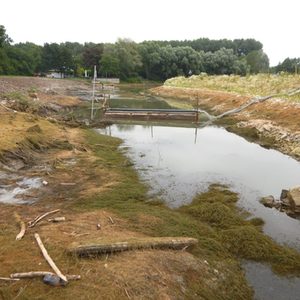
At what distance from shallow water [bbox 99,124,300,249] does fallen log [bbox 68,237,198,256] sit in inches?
141

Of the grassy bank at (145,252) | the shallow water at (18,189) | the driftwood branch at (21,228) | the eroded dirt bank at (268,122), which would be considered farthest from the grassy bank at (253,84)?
the driftwood branch at (21,228)

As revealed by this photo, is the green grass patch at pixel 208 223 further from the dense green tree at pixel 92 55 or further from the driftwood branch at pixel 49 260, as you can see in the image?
the dense green tree at pixel 92 55

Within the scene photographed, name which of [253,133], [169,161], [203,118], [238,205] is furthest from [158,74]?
[238,205]

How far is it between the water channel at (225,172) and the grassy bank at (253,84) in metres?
12.8

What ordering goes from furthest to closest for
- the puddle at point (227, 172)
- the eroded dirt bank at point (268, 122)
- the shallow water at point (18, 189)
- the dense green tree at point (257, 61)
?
the dense green tree at point (257, 61), the eroded dirt bank at point (268, 122), the shallow water at point (18, 189), the puddle at point (227, 172)

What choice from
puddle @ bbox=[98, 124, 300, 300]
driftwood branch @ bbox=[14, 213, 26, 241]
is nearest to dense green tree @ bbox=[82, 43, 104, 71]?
puddle @ bbox=[98, 124, 300, 300]

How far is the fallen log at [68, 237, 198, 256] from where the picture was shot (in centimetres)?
741

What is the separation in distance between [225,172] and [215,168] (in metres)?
0.76

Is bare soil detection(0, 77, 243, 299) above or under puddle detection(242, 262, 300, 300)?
above

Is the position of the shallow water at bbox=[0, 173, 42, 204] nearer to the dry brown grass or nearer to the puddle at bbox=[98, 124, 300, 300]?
the dry brown grass

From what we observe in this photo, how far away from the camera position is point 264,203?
505 inches

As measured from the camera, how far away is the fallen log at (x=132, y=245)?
7.41 metres

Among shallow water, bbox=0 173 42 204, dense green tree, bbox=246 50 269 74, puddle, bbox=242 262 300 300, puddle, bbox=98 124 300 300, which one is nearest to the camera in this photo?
puddle, bbox=242 262 300 300

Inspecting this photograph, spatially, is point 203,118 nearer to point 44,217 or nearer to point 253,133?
point 253,133
